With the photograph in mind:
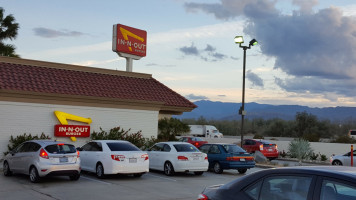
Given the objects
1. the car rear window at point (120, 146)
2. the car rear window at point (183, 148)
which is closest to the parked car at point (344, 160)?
the car rear window at point (183, 148)

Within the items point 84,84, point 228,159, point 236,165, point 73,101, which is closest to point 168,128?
point 84,84

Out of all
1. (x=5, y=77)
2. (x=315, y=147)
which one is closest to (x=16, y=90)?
(x=5, y=77)

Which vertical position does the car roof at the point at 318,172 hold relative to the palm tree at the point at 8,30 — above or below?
below

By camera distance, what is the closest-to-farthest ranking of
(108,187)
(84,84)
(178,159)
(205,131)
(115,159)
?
(108,187)
(115,159)
(178,159)
(84,84)
(205,131)

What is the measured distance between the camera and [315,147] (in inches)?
1348

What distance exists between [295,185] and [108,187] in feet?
35.2

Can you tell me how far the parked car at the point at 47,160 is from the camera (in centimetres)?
1491

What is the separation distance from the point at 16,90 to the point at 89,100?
12.6 feet

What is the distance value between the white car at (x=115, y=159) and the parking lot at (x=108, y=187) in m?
0.39

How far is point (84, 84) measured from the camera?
76.8 feet

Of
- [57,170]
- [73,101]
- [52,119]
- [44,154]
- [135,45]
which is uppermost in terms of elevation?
[135,45]

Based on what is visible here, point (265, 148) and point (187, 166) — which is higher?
point (265, 148)

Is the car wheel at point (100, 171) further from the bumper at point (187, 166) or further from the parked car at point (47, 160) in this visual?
the bumper at point (187, 166)

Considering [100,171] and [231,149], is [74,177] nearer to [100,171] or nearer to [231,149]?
[100,171]
